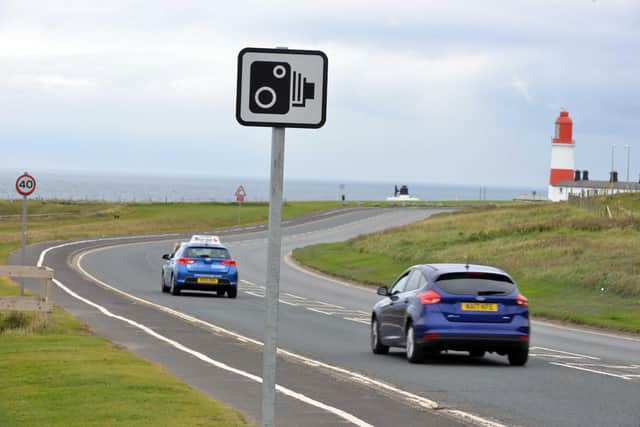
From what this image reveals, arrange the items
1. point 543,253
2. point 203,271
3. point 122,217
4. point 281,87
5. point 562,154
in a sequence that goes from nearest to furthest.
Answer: point 281,87 → point 203,271 → point 543,253 → point 122,217 → point 562,154

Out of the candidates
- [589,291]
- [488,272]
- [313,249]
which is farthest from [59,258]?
[488,272]

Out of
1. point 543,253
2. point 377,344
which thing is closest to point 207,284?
point 543,253

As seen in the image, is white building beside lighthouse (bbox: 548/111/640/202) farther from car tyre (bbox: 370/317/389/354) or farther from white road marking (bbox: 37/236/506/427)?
car tyre (bbox: 370/317/389/354)

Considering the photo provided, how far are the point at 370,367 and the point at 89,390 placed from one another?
558 centimetres

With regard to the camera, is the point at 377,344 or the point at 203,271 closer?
the point at 377,344

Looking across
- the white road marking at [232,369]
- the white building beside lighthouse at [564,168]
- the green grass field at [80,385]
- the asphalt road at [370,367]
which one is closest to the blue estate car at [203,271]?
the asphalt road at [370,367]

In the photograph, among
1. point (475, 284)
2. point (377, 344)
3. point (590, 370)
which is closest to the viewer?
point (590, 370)

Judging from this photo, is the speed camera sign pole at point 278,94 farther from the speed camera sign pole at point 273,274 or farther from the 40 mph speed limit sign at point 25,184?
the 40 mph speed limit sign at point 25,184

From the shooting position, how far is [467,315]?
720 inches

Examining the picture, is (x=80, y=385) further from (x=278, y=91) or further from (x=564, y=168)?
(x=564, y=168)

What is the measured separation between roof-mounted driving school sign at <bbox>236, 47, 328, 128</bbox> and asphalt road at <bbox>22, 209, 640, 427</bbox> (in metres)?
5.52

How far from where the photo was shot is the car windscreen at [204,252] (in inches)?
1421

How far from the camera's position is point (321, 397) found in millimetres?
14141

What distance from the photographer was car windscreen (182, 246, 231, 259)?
3609cm
